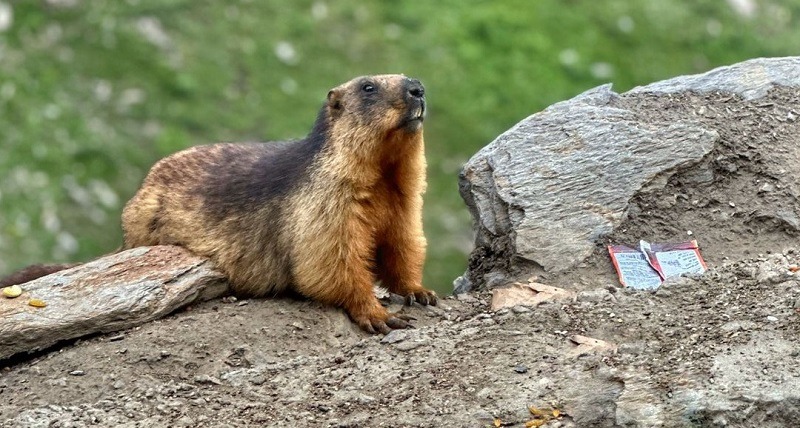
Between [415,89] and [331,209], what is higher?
[415,89]

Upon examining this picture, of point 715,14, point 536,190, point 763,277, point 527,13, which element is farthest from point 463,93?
point 763,277

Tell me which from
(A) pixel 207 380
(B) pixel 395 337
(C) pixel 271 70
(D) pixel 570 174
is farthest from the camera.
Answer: (C) pixel 271 70

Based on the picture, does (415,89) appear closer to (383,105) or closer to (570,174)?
(383,105)

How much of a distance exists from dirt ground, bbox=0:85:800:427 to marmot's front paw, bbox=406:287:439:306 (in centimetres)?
12

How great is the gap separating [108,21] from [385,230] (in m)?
8.88

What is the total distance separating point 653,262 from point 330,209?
2.23 m

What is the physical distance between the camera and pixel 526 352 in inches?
285

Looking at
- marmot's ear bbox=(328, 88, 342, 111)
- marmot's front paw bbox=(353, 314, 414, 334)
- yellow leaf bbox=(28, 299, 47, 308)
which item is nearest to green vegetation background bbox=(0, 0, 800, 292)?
marmot's ear bbox=(328, 88, 342, 111)

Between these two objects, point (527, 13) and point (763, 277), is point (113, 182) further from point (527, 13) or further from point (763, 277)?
point (763, 277)

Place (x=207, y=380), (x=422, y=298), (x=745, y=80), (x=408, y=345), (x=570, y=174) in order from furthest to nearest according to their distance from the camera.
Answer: (x=745, y=80)
(x=570, y=174)
(x=422, y=298)
(x=408, y=345)
(x=207, y=380)

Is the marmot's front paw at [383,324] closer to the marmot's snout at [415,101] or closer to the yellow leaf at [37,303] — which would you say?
the marmot's snout at [415,101]

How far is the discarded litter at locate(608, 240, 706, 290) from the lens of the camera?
818 centimetres

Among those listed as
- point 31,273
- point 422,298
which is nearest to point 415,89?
point 422,298

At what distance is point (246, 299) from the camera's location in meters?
9.04
